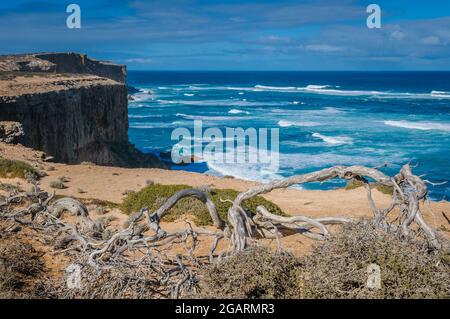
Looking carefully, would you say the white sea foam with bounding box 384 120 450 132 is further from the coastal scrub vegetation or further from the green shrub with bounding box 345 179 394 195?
the coastal scrub vegetation

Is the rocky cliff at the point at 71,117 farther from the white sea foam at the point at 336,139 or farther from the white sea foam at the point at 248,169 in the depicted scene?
the white sea foam at the point at 336,139

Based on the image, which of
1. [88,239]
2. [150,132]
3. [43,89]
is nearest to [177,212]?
[88,239]

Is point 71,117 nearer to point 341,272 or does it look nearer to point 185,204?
point 185,204

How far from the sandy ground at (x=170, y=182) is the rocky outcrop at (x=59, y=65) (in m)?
32.1

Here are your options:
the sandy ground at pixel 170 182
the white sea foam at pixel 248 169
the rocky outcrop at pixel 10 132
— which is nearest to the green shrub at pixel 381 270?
the sandy ground at pixel 170 182

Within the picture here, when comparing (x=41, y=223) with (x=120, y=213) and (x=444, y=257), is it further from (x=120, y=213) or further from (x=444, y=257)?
(x=444, y=257)

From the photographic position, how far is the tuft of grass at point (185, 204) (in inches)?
472

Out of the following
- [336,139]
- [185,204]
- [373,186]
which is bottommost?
[373,186]

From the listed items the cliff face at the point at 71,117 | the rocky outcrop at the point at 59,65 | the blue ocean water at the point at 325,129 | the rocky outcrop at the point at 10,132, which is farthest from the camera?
the rocky outcrop at the point at 59,65

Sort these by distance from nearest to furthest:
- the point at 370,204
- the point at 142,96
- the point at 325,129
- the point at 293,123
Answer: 1. the point at 370,204
2. the point at 325,129
3. the point at 293,123
4. the point at 142,96

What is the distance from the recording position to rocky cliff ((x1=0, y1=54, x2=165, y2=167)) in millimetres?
26250

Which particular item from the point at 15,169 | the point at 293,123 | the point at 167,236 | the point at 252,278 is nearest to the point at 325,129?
the point at 293,123

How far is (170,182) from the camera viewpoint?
2053 centimetres

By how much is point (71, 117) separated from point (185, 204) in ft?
66.9
